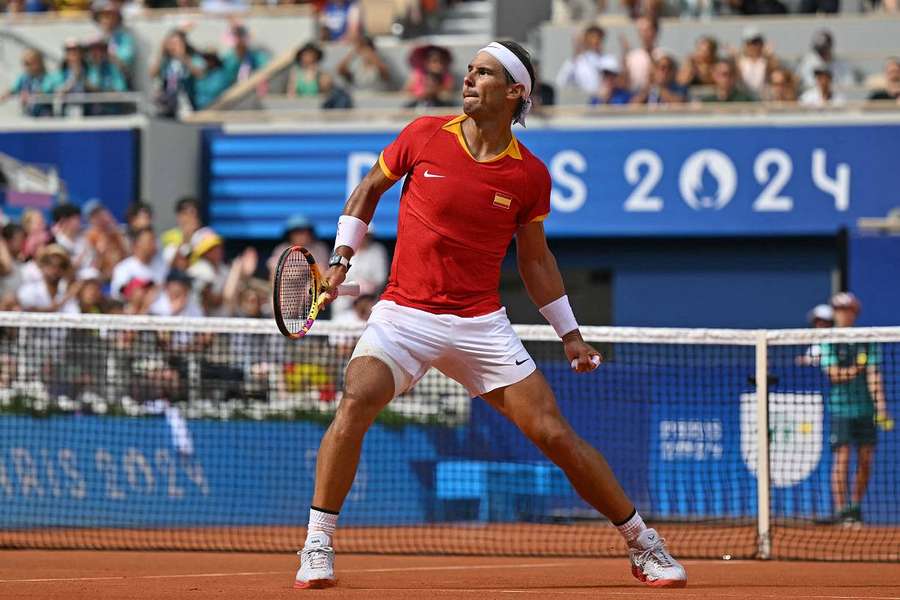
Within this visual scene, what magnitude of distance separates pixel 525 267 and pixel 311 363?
522 centimetres

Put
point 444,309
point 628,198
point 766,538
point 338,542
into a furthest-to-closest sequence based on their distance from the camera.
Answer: point 628,198 < point 338,542 < point 766,538 < point 444,309

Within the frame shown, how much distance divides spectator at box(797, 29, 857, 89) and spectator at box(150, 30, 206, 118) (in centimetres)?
688

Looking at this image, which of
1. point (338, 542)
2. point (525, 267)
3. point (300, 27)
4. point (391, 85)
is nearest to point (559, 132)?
point (391, 85)

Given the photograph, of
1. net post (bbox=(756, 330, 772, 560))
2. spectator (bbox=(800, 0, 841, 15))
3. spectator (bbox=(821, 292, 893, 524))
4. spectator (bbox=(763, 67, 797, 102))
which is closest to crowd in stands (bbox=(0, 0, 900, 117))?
spectator (bbox=(763, 67, 797, 102))

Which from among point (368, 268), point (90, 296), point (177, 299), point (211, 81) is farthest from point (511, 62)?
point (211, 81)

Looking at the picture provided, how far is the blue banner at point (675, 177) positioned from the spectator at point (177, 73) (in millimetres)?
1634

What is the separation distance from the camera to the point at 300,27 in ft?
65.4

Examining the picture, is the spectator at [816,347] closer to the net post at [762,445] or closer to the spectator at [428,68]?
the net post at [762,445]

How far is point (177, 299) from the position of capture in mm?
13852

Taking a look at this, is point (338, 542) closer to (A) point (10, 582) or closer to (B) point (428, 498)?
(B) point (428, 498)

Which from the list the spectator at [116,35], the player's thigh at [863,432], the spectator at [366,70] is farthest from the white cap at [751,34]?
the spectator at [116,35]

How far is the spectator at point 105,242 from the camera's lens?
50.6 ft

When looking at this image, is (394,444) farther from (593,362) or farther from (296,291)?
(296,291)

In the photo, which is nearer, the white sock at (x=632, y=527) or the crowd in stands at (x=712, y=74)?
the white sock at (x=632, y=527)
